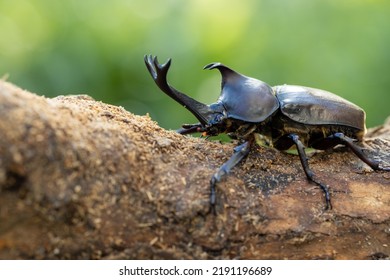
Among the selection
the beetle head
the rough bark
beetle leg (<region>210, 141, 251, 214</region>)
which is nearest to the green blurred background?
the beetle head

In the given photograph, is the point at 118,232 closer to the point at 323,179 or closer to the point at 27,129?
the point at 27,129

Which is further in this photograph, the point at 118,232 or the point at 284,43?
the point at 284,43

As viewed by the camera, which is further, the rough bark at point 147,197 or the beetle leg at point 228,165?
the beetle leg at point 228,165

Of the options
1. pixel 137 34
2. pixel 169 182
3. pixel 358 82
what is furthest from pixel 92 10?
pixel 169 182

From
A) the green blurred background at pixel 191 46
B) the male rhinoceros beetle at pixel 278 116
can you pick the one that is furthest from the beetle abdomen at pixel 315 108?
the green blurred background at pixel 191 46

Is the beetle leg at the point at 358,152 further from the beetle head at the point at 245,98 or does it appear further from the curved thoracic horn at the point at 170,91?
the curved thoracic horn at the point at 170,91
